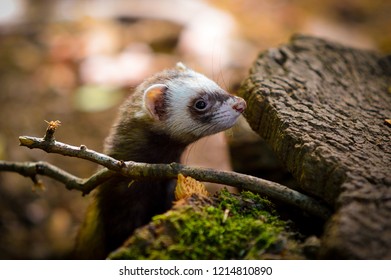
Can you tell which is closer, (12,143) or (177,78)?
(177,78)

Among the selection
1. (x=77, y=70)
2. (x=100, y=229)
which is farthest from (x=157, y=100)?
(x=77, y=70)

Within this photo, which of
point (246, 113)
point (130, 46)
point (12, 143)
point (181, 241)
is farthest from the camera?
point (130, 46)

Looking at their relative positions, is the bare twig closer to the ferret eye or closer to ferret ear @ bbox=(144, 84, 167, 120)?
ferret ear @ bbox=(144, 84, 167, 120)

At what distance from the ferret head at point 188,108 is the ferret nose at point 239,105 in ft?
0.23

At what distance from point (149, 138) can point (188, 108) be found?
0.26 metres

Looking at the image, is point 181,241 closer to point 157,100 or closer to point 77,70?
point 157,100

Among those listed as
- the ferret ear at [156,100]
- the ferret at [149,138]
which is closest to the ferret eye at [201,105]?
the ferret at [149,138]

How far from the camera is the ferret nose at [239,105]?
2.22 m

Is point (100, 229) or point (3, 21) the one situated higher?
point (3, 21)

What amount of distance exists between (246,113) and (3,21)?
3.97 metres

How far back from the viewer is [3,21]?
16.9ft

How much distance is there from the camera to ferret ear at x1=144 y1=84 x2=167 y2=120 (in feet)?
7.73

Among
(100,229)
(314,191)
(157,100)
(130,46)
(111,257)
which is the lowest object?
(100,229)

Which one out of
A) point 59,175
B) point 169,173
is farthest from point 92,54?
point 169,173
